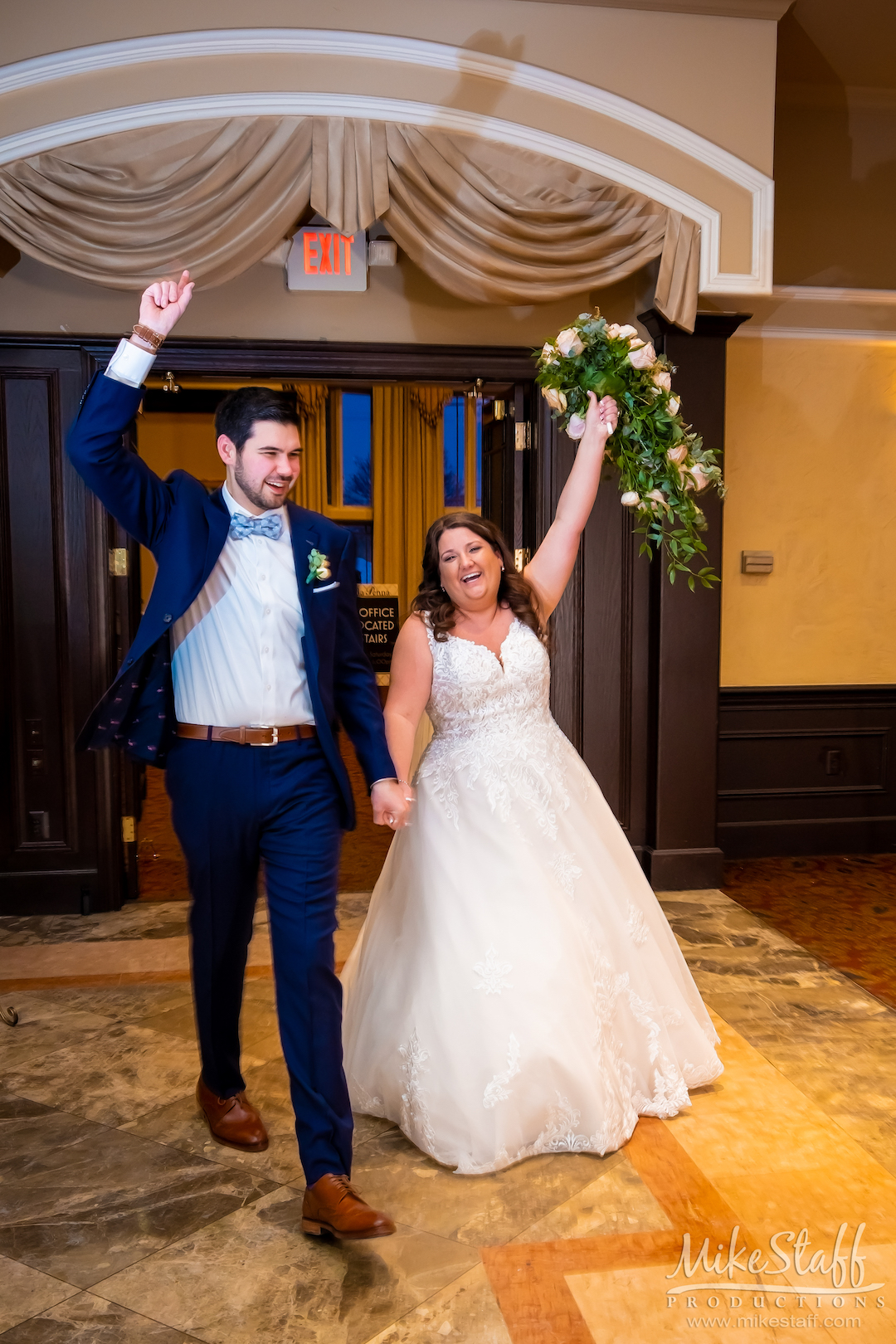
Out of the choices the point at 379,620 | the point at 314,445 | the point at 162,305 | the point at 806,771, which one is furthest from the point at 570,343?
the point at 314,445

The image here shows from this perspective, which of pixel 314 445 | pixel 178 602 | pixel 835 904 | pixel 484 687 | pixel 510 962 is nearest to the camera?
pixel 178 602

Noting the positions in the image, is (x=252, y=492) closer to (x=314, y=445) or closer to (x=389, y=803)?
(x=389, y=803)

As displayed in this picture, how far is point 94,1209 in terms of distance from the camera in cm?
230

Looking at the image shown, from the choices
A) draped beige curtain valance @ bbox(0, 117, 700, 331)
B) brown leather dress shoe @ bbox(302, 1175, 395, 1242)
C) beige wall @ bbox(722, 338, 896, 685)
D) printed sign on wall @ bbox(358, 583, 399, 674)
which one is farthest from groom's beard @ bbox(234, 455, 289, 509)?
printed sign on wall @ bbox(358, 583, 399, 674)

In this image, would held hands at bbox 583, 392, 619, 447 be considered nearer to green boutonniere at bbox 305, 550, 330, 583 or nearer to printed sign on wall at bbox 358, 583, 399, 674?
green boutonniere at bbox 305, 550, 330, 583

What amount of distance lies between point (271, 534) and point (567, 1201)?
160 centimetres

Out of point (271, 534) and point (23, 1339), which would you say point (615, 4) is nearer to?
point (271, 534)

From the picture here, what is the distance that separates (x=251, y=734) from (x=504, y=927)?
0.77 metres

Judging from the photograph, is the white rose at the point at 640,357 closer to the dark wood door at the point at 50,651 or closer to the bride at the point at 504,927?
the bride at the point at 504,927

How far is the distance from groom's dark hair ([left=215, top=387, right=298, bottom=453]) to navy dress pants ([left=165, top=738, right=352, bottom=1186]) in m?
0.67

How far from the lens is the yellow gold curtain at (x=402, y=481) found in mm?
9430

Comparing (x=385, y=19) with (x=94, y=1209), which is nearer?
(x=94, y=1209)

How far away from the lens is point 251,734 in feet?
7.48

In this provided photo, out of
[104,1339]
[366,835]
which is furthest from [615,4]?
[104,1339]
